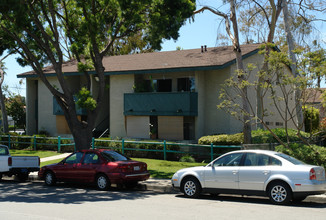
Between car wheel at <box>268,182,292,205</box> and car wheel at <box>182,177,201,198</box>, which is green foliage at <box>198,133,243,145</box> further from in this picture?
car wheel at <box>268,182,292,205</box>

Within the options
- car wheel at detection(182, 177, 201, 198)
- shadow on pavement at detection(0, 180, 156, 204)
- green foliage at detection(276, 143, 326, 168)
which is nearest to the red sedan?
shadow on pavement at detection(0, 180, 156, 204)

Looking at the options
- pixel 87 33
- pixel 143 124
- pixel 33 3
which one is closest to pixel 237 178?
pixel 87 33

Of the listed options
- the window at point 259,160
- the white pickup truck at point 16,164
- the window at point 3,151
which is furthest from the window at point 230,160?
the window at point 3,151

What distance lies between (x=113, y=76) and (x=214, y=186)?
17121mm

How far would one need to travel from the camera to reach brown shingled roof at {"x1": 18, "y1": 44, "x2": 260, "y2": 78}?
23.7 m

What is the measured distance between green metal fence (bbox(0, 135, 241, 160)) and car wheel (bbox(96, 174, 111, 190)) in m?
6.34

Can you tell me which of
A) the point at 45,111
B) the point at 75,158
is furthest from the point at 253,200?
the point at 45,111

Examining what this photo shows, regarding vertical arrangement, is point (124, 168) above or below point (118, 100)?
below

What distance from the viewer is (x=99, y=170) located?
46.3ft

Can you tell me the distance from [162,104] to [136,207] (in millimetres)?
14395

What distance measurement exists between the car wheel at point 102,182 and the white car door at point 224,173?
3.90 metres

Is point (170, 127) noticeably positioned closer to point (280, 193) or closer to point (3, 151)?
point (3, 151)

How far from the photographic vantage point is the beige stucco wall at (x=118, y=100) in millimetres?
26750

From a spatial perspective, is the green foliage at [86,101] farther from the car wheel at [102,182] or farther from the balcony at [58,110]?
the balcony at [58,110]
